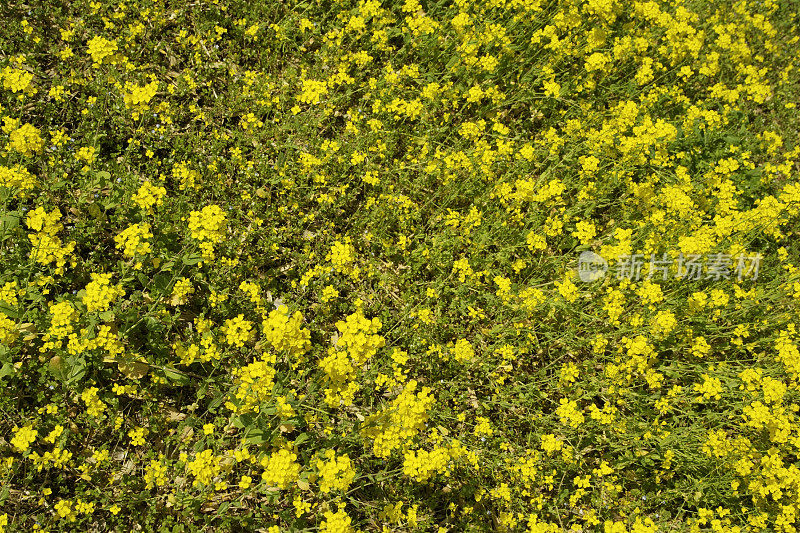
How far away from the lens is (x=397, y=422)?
12.0 ft

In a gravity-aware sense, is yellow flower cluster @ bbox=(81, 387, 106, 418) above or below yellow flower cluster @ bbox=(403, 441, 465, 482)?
above

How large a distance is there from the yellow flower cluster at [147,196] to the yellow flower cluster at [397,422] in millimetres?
2166

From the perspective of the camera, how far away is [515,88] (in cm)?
612

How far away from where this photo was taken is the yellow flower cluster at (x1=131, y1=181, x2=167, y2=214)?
3879 millimetres

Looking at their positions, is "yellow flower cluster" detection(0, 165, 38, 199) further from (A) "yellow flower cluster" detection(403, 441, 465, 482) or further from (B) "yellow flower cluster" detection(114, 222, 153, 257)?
(A) "yellow flower cluster" detection(403, 441, 465, 482)

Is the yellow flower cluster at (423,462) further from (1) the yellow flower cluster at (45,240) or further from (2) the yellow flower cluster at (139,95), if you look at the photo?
(2) the yellow flower cluster at (139,95)

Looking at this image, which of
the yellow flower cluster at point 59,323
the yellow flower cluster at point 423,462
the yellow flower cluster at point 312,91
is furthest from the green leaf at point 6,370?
the yellow flower cluster at point 312,91

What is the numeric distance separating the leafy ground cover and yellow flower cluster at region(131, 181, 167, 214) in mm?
27

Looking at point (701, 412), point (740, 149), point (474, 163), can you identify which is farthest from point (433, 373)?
point (740, 149)

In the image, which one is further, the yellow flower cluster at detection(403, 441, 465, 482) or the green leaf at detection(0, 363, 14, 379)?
the yellow flower cluster at detection(403, 441, 465, 482)

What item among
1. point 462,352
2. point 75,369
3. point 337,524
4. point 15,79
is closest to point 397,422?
point 337,524

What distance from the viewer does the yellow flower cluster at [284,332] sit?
362cm

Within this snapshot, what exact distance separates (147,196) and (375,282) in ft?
6.28

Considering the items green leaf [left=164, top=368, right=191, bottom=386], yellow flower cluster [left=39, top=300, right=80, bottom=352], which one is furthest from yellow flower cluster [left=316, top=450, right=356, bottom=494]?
yellow flower cluster [left=39, top=300, right=80, bottom=352]
